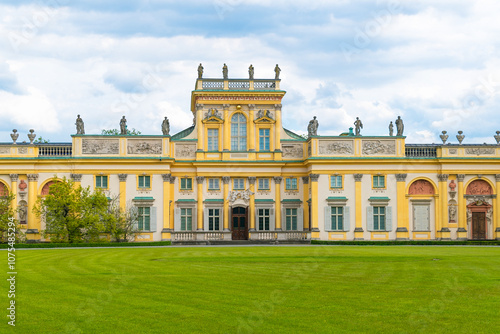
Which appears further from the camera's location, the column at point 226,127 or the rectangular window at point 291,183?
the rectangular window at point 291,183

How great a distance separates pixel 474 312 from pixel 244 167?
41.4 m

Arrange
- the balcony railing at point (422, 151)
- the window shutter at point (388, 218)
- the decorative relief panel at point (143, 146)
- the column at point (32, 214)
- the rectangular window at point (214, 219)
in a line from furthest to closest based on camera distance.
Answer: the rectangular window at point (214, 219) → the balcony railing at point (422, 151) → the decorative relief panel at point (143, 146) → the window shutter at point (388, 218) → the column at point (32, 214)

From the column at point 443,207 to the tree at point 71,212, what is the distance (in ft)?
96.5

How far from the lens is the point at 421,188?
53.6 meters

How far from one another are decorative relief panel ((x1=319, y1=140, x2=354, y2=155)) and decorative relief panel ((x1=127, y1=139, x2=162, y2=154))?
1467 centimetres

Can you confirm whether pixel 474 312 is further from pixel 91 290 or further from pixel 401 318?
pixel 91 290

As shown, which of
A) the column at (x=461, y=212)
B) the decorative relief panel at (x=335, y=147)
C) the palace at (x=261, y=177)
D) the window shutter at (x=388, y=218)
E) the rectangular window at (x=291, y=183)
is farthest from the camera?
the rectangular window at (x=291, y=183)

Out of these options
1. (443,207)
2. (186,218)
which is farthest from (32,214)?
(443,207)

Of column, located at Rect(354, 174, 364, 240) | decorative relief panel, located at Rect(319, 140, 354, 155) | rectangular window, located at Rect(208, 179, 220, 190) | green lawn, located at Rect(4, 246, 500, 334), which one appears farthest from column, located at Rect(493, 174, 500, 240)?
green lawn, located at Rect(4, 246, 500, 334)

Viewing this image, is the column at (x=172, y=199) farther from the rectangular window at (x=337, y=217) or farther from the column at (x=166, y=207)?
the rectangular window at (x=337, y=217)

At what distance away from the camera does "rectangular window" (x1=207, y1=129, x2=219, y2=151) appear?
179 ft

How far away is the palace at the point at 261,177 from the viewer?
52.3 meters

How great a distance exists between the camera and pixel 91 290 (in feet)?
53.9

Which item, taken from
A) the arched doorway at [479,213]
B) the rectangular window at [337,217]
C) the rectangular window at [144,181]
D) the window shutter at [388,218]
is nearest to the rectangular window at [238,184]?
the rectangular window at [144,181]
